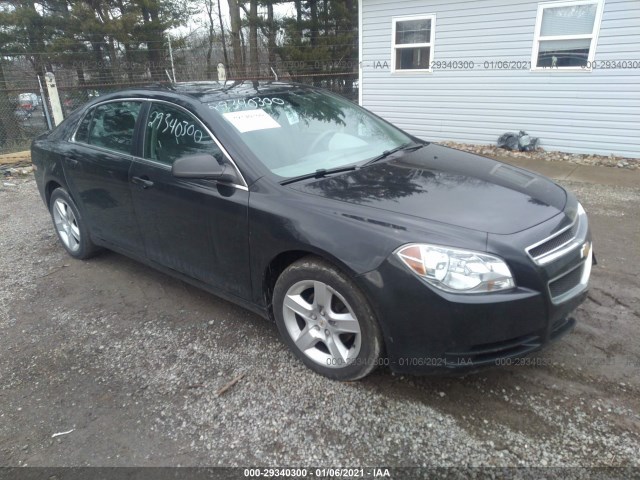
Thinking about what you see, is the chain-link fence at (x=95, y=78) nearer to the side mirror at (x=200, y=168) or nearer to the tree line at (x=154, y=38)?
the tree line at (x=154, y=38)

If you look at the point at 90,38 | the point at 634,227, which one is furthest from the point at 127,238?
the point at 90,38

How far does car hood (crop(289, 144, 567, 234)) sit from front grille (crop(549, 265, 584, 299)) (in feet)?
1.00

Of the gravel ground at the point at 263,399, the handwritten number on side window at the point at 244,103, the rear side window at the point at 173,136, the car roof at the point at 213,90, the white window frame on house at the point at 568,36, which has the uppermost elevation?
the white window frame on house at the point at 568,36

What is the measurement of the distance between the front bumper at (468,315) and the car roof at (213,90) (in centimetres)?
177

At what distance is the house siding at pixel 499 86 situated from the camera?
783cm

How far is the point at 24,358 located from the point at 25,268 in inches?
68.9

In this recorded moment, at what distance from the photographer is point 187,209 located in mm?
3035

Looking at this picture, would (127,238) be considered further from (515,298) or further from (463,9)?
(463,9)

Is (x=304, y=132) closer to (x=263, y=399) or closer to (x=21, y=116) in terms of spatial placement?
(x=263, y=399)

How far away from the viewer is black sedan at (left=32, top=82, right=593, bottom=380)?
2.15 metres

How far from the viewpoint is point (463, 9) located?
9.01 meters

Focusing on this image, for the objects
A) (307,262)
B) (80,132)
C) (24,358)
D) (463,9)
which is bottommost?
(24,358)

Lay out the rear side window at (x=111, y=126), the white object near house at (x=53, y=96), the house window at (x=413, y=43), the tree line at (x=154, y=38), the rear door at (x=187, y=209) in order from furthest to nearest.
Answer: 1. the tree line at (x=154, y=38)
2. the house window at (x=413, y=43)
3. the white object near house at (x=53, y=96)
4. the rear side window at (x=111, y=126)
5. the rear door at (x=187, y=209)

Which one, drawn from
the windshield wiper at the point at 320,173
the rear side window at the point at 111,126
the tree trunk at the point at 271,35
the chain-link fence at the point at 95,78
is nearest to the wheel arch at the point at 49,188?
the rear side window at the point at 111,126
